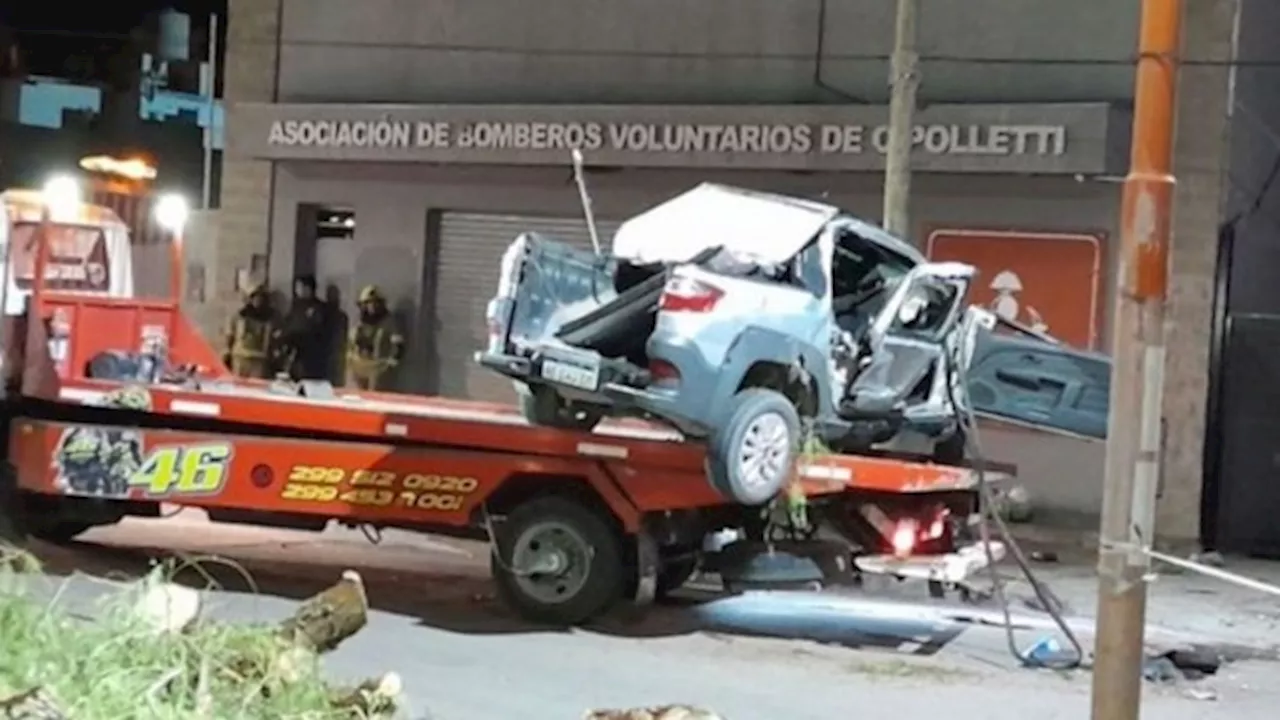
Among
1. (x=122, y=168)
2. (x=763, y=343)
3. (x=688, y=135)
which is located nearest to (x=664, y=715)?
(x=763, y=343)

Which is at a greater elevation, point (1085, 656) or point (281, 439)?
point (281, 439)

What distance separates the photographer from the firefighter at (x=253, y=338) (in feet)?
76.4

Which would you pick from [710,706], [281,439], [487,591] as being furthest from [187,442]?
[710,706]

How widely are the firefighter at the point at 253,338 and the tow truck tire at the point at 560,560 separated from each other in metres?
11.4

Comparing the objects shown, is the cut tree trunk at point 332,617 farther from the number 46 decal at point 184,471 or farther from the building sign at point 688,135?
the building sign at point 688,135

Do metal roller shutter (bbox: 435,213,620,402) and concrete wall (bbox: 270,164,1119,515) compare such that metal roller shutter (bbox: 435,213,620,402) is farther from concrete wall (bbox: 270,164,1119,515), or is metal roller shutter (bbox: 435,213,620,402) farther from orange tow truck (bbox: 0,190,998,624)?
orange tow truck (bbox: 0,190,998,624)

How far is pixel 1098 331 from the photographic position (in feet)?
63.4

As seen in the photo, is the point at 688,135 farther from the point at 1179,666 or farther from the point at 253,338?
the point at 1179,666

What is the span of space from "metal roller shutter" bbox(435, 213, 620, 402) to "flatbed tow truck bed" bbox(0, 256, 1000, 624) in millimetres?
9680

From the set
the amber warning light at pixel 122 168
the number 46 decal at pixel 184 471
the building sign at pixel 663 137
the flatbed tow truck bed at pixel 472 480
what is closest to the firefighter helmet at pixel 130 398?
the flatbed tow truck bed at pixel 472 480

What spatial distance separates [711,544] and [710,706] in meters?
2.54

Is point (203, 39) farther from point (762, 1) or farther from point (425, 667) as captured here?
point (425, 667)

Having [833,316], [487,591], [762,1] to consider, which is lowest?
[487,591]

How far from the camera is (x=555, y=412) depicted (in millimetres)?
12688
